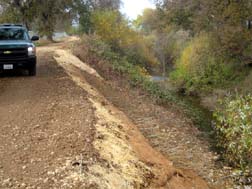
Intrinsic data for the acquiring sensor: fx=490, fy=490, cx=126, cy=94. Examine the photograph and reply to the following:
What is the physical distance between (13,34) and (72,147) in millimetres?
9825

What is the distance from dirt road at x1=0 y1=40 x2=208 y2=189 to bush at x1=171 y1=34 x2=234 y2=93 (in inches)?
847

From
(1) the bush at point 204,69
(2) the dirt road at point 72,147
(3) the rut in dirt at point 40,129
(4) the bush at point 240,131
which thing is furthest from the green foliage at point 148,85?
(1) the bush at point 204,69

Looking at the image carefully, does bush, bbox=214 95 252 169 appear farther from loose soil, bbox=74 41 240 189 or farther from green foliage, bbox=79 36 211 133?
green foliage, bbox=79 36 211 133

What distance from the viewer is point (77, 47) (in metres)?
32.9

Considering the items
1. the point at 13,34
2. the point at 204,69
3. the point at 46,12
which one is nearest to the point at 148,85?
the point at 13,34

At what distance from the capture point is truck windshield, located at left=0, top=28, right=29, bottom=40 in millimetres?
18122

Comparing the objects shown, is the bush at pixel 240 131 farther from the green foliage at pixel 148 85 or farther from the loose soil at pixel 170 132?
the green foliage at pixel 148 85

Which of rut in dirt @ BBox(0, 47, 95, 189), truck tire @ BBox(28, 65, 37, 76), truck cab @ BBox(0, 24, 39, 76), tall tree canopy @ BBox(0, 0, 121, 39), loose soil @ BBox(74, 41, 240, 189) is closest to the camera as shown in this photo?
rut in dirt @ BBox(0, 47, 95, 189)

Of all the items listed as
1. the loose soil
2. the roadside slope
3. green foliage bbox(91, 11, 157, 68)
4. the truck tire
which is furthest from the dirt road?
green foliage bbox(91, 11, 157, 68)

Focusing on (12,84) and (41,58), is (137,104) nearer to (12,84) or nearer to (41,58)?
(12,84)

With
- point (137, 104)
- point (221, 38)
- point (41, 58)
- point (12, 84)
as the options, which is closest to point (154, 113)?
point (137, 104)

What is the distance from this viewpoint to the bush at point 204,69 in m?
35.9

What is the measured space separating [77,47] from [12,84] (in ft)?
54.8

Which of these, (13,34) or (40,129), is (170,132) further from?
(13,34)
